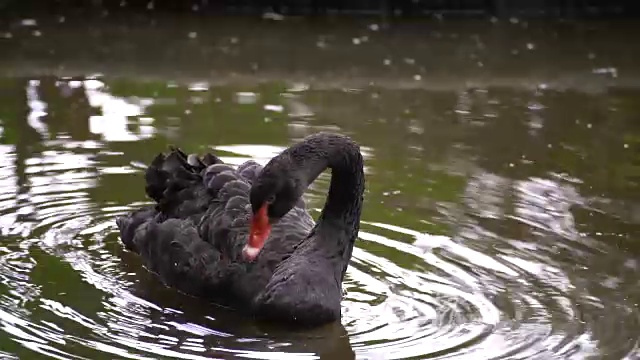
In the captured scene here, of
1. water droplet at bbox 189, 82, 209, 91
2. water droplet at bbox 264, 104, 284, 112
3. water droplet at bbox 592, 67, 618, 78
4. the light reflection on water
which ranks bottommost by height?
the light reflection on water

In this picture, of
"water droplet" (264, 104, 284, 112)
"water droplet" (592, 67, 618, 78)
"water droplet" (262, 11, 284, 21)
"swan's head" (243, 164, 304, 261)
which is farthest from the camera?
"water droplet" (262, 11, 284, 21)

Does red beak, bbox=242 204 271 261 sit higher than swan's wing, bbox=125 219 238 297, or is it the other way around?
red beak, bbox=242 204 271 261

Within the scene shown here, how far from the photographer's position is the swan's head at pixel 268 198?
389 cm

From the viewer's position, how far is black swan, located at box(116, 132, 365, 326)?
13.1ft

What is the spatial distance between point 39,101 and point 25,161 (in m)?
1.79

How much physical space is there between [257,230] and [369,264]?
1.01 metres

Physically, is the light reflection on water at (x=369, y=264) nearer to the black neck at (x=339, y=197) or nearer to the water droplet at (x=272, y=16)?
the black neck at (x=339, y=197)

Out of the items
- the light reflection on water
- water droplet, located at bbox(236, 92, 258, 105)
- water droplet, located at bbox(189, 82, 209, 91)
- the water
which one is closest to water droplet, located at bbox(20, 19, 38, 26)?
the water

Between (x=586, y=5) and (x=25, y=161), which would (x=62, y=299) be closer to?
(x=25, y=161)

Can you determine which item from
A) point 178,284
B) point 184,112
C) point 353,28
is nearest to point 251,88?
point 184,112

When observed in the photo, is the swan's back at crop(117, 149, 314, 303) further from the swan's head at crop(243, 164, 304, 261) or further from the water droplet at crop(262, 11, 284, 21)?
the water droplet at crop(262, 11, 284, 21)

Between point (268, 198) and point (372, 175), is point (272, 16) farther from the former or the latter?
point (268, 198)

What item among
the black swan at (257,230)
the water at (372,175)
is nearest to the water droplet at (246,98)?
the water at (372,175)

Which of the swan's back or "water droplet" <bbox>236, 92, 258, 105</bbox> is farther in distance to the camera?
"water droplet" <bbox>236, 92, 258, 105</bbox>
